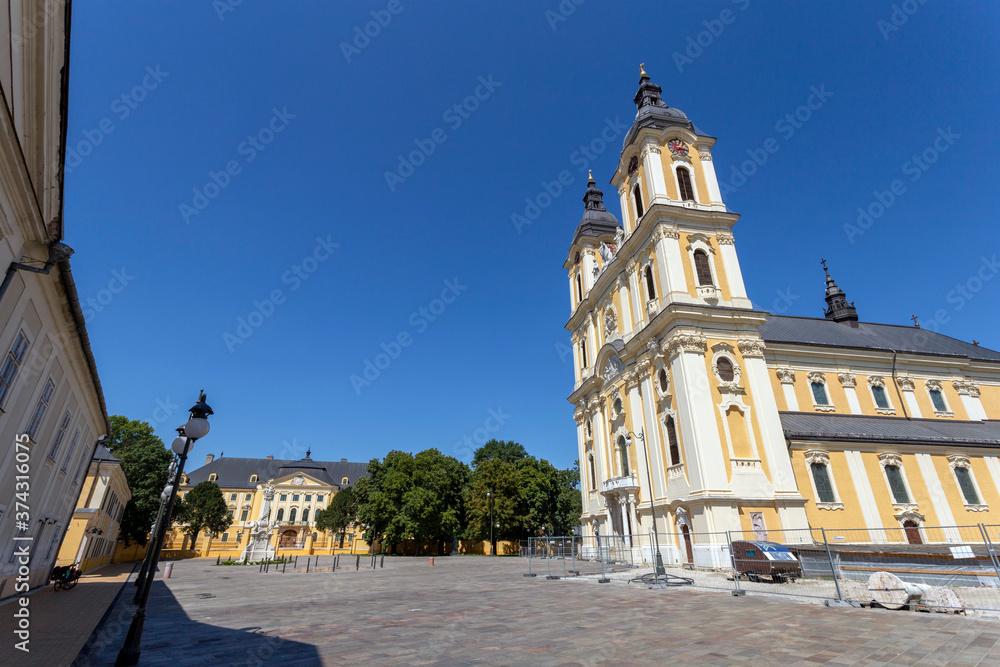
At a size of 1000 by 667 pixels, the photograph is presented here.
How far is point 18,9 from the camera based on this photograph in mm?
6453

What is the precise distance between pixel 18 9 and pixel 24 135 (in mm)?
1840

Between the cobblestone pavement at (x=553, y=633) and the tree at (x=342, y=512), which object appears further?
the tree at (x=342, y=512)

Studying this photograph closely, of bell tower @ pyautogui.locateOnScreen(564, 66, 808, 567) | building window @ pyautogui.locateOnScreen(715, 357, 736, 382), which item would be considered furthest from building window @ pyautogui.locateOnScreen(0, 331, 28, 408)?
building window @ pyautogui.locateOnScreen(715, 357, 736, 382)

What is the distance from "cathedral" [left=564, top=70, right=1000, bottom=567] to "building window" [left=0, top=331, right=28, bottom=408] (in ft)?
71.7

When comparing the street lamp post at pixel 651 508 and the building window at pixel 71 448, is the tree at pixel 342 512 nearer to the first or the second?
the street lamp post at pixel 651 508

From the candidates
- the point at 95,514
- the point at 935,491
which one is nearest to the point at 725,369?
the point at 935,491

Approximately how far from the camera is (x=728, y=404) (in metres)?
25.5

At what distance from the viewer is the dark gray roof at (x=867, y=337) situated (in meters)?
36.4

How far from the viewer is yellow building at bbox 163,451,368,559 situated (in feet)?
219

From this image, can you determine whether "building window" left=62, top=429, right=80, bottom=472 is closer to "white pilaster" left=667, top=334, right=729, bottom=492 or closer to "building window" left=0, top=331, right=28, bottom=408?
"building window" left=0, top=331, right=28, bottom=408

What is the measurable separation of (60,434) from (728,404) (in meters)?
28.5

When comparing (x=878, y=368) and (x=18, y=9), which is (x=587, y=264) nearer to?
(x=878, y=368)

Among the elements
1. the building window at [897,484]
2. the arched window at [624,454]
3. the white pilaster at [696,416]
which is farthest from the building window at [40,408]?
the building window at [897,484]

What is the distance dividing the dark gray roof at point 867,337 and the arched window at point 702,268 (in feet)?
30.0
